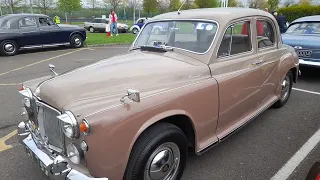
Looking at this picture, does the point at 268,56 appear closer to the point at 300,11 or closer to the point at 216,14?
the point at 216,14

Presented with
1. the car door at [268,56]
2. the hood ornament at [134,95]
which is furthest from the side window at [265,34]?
the hood ornament at [134,95]

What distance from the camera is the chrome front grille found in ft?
7.82

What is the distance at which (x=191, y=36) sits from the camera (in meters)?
3.47

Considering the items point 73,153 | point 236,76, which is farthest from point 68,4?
point 73,153

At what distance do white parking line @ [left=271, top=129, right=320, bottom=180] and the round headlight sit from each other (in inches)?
86.6

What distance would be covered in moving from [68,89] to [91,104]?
0.41 m

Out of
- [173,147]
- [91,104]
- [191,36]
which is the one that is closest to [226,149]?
[173,147]

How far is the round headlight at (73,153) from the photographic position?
2.23 meters

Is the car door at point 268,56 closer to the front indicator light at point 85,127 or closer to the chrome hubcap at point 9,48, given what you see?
the front indicator light at point 85,127

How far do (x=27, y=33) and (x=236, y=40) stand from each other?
10.8 m

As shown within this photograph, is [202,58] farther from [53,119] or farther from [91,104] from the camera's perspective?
[53,119]

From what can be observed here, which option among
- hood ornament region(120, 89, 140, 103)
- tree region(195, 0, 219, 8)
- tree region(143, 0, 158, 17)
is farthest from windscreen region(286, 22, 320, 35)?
tree region(195, 0, 219, 8)

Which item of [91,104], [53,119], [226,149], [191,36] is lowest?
[226,149]

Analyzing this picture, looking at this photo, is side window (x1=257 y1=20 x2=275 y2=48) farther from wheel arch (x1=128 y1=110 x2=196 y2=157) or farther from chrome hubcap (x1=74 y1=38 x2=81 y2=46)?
chrome hubcap (x1=74 y1=38 x2=81 y2=46)
